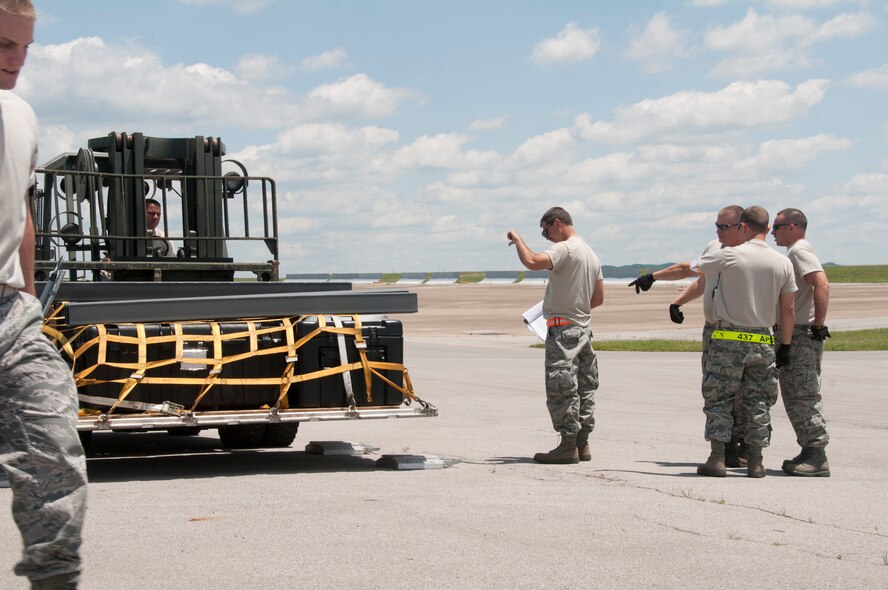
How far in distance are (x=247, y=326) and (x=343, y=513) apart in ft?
7.82

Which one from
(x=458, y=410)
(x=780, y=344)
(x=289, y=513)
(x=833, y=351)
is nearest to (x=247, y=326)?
(x=289, y=513)

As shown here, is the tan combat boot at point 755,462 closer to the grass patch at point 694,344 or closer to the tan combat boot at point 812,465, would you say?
the tan combat boot at point 812,465

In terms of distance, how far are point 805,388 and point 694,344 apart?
54.8 ft

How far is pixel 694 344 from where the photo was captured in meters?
25.0

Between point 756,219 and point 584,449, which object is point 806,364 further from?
point 584,449

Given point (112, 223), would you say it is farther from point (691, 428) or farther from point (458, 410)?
point (691, 428)

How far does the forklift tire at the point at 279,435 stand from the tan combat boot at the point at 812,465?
13.9 feet

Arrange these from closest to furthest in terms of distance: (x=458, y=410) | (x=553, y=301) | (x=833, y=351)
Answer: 1. (x=553, y=301)
2. (x=458, y=410)
3. (x=833, y=351)

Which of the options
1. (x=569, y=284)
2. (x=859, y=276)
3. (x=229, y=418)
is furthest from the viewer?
(x=859, y=276)

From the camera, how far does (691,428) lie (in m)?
11.5

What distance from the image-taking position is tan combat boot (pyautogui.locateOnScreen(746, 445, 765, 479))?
27.0ft

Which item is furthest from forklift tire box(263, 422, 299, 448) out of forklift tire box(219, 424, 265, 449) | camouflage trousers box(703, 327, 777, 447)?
camouflage trousers box(703, 327, 777, 447)

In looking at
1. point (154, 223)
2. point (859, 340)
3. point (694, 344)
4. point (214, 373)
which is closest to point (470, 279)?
point (859, 340)

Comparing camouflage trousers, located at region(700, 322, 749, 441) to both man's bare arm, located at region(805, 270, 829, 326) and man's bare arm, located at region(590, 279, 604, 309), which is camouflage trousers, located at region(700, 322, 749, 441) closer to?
man's bare arm, located at region(805, 270, 829, 326)
